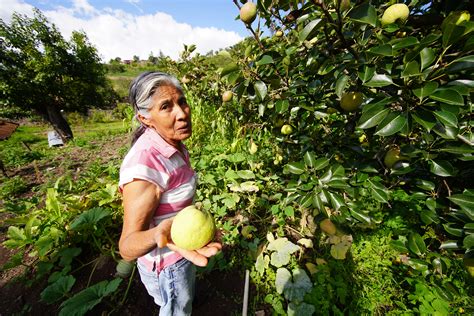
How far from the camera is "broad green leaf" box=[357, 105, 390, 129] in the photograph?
0.83 m

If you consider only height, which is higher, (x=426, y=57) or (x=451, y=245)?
(x=426, y=57)

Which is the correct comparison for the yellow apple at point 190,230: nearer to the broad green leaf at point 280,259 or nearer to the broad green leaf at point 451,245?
the broad green leaf at point 451,245

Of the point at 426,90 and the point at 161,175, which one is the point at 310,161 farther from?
the point at 161,175

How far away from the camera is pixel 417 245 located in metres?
1.17

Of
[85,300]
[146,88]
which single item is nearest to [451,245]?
[146,88]

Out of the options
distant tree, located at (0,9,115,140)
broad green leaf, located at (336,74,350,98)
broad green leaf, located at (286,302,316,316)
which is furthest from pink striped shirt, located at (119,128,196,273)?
distant tree, located at (0,9,115,140)

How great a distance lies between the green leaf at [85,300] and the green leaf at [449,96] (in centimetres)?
222

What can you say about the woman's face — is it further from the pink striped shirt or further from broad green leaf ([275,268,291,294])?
broad green leaf ([275,268,291,294])

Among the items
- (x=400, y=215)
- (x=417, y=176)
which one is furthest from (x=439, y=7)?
(x=400, y=215)

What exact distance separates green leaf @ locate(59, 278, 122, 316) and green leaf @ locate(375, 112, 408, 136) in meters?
2.05

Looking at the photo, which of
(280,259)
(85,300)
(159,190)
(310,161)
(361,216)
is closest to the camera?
(159,190)

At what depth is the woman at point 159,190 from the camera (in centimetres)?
90

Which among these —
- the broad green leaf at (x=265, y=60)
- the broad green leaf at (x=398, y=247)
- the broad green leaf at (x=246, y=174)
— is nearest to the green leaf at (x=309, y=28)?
the broad green leaf at (x=265, y=60)

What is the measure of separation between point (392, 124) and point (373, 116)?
72mm
